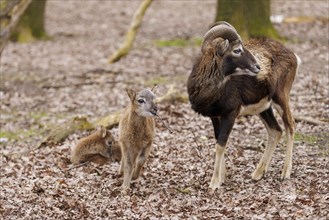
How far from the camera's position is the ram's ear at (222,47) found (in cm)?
1088

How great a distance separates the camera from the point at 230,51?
10.9 metres

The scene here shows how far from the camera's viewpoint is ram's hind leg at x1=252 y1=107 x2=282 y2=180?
11.5 meters

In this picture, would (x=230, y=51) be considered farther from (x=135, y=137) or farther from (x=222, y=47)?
(x=135, y=137)

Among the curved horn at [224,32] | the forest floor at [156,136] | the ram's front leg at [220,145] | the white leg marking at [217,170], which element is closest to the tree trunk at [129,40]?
the forest floor at [156,136]

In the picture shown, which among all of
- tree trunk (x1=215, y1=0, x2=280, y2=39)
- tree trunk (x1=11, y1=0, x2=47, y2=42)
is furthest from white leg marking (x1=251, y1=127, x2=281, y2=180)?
tree trunk (x1=11, y1=0, x2=47, y2=42)

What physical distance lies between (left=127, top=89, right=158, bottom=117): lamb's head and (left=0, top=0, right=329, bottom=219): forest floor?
1224mm

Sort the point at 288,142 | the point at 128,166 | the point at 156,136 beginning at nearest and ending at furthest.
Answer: the point at 128,166 < the point at 288,142 < the point at 156,136

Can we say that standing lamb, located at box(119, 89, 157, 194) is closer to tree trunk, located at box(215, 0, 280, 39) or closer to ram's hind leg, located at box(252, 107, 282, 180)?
ram's hind leg, located at box(252, 107, 282, 180)

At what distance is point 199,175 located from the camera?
11844 mm

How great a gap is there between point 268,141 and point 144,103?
215cm

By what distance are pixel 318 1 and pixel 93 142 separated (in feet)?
57.7

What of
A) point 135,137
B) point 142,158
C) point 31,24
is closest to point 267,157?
point 142,158

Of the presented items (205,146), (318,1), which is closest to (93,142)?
(205,146)

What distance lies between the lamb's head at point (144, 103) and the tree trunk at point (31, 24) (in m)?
14.1
